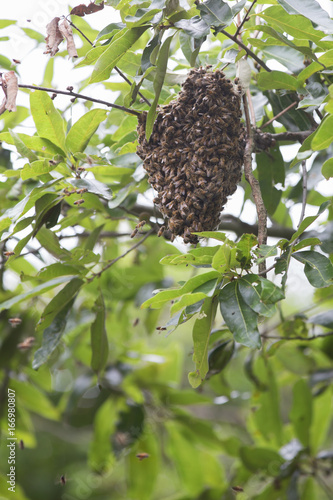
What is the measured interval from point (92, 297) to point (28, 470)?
69.2 inches

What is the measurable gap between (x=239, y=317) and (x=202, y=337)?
9cm

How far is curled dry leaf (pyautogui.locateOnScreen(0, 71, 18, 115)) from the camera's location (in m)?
1.00

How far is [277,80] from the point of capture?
47.1 inches

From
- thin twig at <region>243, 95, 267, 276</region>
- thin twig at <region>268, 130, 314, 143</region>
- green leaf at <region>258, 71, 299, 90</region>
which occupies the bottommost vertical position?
thin twig at <region>243, 95, 267, 276</region>

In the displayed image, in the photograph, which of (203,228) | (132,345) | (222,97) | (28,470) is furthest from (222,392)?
(28,470)

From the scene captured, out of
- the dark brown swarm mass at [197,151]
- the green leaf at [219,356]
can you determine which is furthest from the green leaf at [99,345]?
the dark brown swarm mass at [197,151]

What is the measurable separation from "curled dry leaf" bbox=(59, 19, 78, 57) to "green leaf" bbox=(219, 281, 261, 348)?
59 centimetres

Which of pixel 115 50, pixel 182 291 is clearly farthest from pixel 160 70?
pixel 182 291

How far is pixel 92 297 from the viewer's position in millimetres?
2145

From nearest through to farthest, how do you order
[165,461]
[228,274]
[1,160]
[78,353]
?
[228,274], [1,160], [78,353], [165,461]

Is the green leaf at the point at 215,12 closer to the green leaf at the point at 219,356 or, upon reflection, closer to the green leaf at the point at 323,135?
the green leaf at the point at 323,135

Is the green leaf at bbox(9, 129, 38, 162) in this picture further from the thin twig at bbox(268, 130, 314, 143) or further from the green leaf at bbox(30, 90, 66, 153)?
the thin twig at bbox(268, 130, 314, 143)

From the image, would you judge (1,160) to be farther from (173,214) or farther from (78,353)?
(78,353)

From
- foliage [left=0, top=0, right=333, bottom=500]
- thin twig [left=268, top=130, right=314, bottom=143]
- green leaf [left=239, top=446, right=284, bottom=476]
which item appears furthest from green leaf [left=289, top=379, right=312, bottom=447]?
thin twig [left=268, top=130, right=314, bottom=143]
